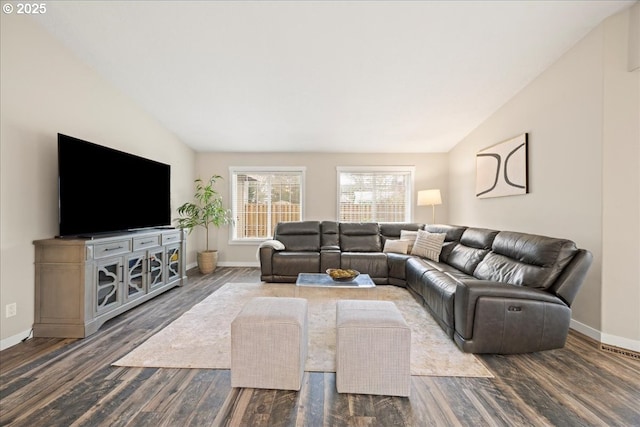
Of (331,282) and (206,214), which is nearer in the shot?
(331,282)

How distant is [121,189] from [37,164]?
741 millimetres

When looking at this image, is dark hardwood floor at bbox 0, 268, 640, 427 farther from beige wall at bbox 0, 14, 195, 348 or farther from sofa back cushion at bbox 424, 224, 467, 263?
sofa back cushion at bbox 424, 224, 467, 263

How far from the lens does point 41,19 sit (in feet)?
8.06

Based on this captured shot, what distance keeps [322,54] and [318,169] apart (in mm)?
2846

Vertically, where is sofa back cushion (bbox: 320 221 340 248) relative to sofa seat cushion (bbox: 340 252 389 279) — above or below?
above

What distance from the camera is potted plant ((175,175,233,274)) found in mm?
4941

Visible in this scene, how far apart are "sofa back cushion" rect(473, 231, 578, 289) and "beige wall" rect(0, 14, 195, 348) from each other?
14.3 feet

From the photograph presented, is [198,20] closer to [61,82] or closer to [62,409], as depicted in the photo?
[61,82]

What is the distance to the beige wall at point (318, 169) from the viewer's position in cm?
562

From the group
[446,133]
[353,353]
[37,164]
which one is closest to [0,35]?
[37,164]

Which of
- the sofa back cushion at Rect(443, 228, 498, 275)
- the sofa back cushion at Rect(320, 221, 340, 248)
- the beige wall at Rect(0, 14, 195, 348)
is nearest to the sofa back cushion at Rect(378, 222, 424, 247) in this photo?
the sofa back cushion at Rect(320, 221, 340, 248)

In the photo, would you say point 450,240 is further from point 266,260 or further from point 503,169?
point 266,260

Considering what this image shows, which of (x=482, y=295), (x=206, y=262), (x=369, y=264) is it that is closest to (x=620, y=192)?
(x=482, y=295)

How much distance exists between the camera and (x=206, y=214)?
200 inches
